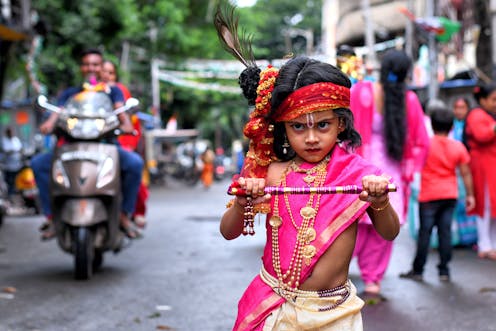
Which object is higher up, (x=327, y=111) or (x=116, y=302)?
(x=327, y=111)

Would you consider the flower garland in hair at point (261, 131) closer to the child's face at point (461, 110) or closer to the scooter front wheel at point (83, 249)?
the scooter front wheel at point (83, 249)

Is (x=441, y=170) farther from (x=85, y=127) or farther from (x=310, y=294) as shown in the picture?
(x=310, y=294)

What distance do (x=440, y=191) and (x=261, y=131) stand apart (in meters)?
3.99

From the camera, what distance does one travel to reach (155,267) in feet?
24.6

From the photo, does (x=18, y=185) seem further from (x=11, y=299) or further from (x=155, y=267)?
(x=11, y=299)

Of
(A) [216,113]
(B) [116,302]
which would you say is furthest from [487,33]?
(A) [216,113]

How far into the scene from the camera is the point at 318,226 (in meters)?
2.79

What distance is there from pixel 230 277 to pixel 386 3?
2035 centimetres

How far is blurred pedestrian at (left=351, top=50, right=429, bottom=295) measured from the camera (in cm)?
580

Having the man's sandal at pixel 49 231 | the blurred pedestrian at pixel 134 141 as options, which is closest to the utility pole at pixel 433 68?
the blurred pedestrian at pixel 134 141

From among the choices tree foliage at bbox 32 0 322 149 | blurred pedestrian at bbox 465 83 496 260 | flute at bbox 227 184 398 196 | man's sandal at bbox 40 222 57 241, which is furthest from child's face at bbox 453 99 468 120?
flute at bbox 227 184 398 196

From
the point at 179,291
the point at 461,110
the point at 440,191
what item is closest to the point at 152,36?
the point at 461,110

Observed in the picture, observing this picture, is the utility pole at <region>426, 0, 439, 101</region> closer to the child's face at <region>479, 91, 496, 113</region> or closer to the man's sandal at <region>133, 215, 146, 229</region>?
the child's face at <region>479, 91, 496, 113</region>

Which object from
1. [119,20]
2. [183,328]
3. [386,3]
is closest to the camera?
[183,328]
